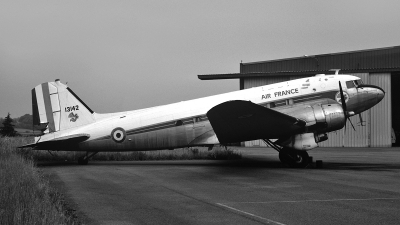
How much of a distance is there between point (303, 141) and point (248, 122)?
8.57 feet

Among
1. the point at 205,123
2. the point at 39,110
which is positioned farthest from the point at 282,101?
the point at 39,110

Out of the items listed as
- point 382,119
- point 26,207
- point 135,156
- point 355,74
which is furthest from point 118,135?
point 382,119

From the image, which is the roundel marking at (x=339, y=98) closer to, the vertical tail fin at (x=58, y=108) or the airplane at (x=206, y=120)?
the airplane at (x=206, y=120)

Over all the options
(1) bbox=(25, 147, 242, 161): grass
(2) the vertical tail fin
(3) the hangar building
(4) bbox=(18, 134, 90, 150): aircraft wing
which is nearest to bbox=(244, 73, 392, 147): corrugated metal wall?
(3) the hangar building

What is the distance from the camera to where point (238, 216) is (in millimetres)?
8156

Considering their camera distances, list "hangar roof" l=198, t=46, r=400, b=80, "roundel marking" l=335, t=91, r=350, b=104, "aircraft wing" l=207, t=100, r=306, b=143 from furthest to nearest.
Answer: "hangar roof" l=198, t=46, r=400, b=80
"roundel marking" l=335, t=91, r=350, b=104
"aircraft wing" l=207, t=100, r=306, b=143

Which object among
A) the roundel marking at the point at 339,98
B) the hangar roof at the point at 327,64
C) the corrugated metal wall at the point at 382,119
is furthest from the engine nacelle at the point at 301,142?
the corrugated metal wall at the point at 382,119

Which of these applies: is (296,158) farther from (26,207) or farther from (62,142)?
(26,207)

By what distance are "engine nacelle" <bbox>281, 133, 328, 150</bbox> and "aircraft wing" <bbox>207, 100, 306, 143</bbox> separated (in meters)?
0.31

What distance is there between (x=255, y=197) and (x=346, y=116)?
9491 millimetres

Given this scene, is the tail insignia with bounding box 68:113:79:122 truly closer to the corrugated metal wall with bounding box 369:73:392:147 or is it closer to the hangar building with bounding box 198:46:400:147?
the hangar building with bounding box 198:46:400:147

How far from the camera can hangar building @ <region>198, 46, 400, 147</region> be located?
3916 cm

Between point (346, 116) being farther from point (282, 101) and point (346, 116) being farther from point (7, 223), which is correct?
point (7, 223)

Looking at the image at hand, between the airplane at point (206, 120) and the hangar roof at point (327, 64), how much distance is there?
21110 millimetres
